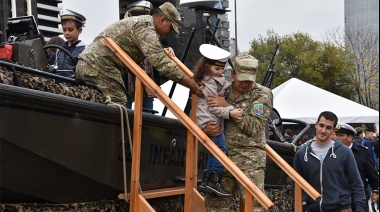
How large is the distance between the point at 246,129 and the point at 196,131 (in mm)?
481

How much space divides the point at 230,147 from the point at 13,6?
2.66 m

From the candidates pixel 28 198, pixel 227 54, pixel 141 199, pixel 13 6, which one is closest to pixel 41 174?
pixel 28 198

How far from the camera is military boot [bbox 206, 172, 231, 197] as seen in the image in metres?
5.29

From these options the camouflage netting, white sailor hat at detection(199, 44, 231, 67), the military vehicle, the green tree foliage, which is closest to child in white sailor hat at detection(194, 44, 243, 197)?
white sailor hat at detection(199, 44, 231, 67)

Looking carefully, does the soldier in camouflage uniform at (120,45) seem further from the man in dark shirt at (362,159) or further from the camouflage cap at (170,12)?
the man in dark shirt at (362,159)

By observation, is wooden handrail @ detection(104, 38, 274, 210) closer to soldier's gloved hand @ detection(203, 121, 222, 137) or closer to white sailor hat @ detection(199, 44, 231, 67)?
soldier's gloved hand @ detection(203, 121, 222, 137)

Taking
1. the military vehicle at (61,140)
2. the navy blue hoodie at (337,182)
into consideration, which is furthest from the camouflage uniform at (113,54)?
the navy blue hoodie at (337,182)

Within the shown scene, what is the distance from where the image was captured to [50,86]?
4848mm

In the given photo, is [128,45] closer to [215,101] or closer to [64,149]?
[215,101]

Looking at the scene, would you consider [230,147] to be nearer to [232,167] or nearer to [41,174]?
[232,167]

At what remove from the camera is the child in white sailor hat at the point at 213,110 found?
530 cm

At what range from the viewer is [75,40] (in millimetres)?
6406

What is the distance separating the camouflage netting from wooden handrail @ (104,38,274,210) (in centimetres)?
35

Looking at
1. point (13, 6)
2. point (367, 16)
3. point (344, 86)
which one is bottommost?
point (344, 86)
